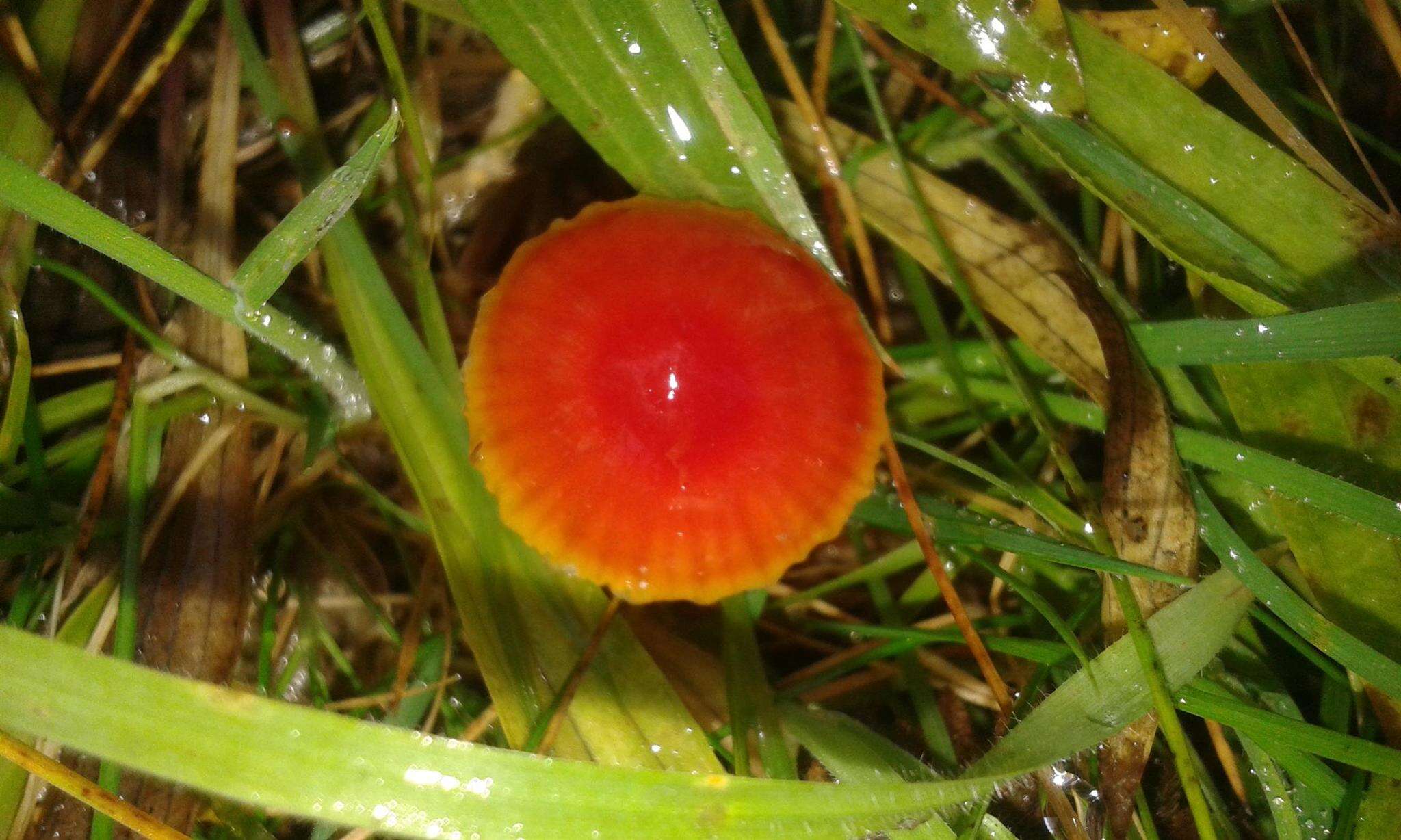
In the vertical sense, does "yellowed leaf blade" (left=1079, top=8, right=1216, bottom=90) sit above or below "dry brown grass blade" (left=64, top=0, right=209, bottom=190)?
below

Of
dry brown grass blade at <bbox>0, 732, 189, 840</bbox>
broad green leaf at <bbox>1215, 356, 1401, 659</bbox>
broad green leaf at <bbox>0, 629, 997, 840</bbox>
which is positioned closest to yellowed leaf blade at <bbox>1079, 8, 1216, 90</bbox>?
broad green leaf at <bbox>1215, 356, 1401, 659</bbox>

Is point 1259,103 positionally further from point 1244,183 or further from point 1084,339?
point 1084,339

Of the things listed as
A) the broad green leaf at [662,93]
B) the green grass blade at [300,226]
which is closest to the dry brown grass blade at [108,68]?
the broad green leaf at [662,93]

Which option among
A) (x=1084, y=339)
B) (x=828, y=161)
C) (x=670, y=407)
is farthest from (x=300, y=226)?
(x=1084, y=339)

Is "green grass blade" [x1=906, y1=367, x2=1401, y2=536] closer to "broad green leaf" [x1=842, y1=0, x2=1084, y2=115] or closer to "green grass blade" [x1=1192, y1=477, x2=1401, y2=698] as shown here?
"green grass blade" [x1=1192, y1=477, x2=1401, y2=698]

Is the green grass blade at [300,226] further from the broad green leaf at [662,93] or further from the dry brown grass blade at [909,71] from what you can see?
the dry brown grass blade at [909,71]
